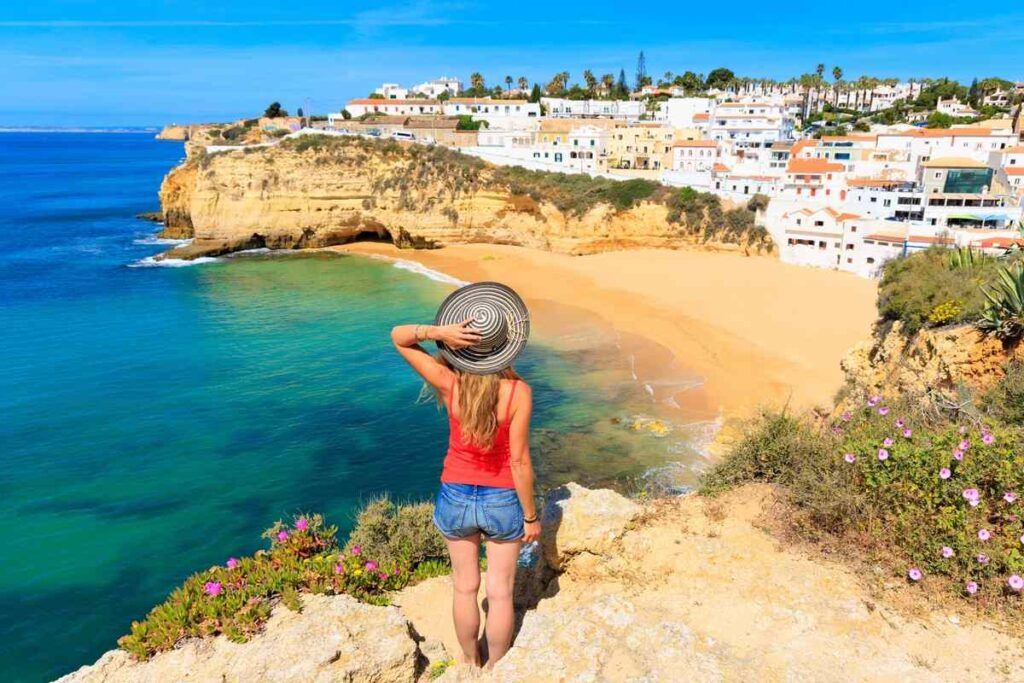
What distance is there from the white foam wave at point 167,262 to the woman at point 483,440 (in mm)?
44008

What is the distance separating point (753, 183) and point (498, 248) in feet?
60.1

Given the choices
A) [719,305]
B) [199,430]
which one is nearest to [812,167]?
[719,305]

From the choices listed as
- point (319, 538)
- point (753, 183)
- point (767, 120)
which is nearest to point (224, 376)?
point (319, 538)

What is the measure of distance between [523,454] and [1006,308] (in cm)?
832

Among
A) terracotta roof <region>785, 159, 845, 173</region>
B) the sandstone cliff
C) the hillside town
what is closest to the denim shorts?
the hillside town

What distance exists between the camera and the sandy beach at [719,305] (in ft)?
70.5

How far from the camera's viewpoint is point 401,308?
104ft

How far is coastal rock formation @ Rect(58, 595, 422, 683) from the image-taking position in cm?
442

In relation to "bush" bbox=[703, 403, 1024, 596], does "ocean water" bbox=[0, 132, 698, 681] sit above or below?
below

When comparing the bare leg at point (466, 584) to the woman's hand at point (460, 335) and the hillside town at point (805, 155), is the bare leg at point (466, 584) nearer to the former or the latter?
the woman's hand at point (460, 335)

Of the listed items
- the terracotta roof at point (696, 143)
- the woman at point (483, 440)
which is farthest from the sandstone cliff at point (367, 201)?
the woman at point (483, 440)

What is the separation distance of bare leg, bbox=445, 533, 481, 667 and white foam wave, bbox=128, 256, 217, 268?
44.1 meters

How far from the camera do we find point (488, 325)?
4.14 meters

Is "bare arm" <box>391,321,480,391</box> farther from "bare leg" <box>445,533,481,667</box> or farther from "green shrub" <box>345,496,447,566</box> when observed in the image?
"green shrub" <box>345,496,447,566</box>
